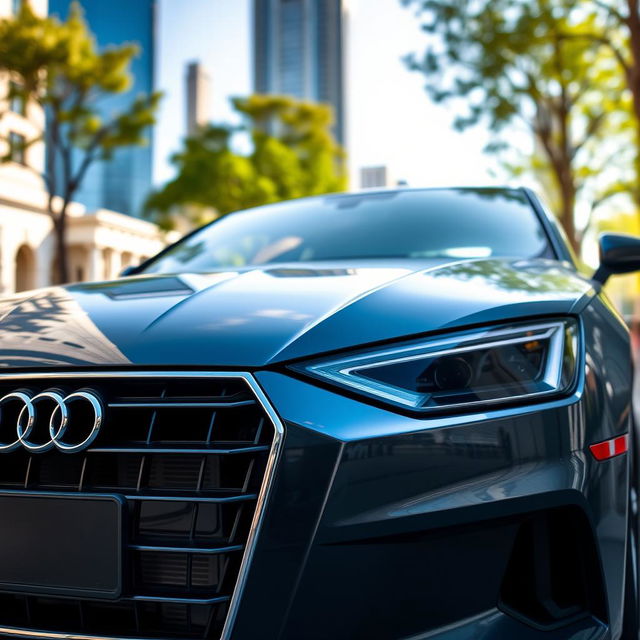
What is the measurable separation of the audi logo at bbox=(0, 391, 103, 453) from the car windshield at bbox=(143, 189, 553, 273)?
1.15 metres

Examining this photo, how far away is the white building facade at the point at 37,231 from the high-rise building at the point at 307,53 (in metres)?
82.6

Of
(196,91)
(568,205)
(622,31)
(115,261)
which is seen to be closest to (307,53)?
(196,91)

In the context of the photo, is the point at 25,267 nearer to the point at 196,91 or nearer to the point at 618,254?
the point at 618,254

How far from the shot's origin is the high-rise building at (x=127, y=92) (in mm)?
28658

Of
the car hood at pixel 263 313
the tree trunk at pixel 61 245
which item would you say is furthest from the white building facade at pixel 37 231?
the car hood at pixel 263 313

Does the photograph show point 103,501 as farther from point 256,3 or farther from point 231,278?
point 256,3

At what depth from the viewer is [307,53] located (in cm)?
12244

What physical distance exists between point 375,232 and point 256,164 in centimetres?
3364

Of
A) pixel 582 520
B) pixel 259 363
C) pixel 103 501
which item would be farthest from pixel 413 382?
pixel 103 501

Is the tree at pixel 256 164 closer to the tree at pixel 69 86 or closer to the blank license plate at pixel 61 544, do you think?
the tree at pixel 69 86

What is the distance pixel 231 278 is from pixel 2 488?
81cm

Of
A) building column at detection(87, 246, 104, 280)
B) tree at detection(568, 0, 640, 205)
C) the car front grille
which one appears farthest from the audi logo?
building column at detection(87, 246, 104, 280)

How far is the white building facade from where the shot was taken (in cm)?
3156

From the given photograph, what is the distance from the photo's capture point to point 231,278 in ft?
6.59
